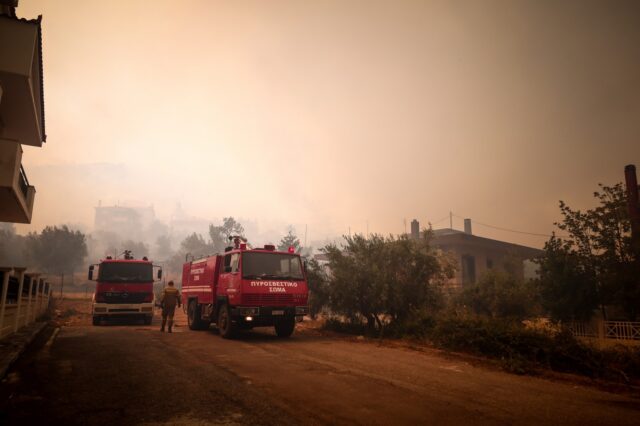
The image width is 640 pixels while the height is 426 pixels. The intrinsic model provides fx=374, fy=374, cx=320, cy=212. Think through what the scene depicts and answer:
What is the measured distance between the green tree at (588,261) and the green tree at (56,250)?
78.7 m

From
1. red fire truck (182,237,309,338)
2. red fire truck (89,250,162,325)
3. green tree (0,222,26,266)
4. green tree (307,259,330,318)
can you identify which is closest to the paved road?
red fire truck (182,237,309,338)

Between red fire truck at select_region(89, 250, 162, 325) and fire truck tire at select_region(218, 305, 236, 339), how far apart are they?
524 cm

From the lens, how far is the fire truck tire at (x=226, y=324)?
1194 centimetres

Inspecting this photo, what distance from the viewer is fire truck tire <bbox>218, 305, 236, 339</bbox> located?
39.2ft

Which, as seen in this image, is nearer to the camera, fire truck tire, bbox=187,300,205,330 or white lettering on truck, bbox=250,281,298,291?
white lettering on truck, bbox=250,281,298,291

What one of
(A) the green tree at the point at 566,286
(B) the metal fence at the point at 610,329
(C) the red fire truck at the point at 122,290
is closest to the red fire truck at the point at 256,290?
(C) the red fire truck at the point at 122,290

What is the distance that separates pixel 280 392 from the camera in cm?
564

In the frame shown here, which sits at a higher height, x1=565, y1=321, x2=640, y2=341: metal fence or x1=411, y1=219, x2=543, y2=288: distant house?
x1=411, y1=219, x2=543, y2=288: distant house

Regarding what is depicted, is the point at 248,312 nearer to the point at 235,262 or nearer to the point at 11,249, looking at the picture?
the point at 235,262

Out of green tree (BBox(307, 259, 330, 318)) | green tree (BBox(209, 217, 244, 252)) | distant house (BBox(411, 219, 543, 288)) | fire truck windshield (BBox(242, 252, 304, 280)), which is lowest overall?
green tree (BBox(307, 259, 330, 318))

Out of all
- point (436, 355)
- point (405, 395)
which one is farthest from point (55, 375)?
point (436, 355)

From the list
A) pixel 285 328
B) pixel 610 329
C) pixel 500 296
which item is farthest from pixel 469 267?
pixel 285 328

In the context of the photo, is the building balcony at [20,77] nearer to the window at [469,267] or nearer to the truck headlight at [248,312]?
the truck headlight at [248,312]

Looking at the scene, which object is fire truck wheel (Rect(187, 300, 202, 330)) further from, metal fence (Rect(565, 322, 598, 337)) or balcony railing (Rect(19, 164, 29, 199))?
metal fence (Rect(565, 322, 598, 337))
